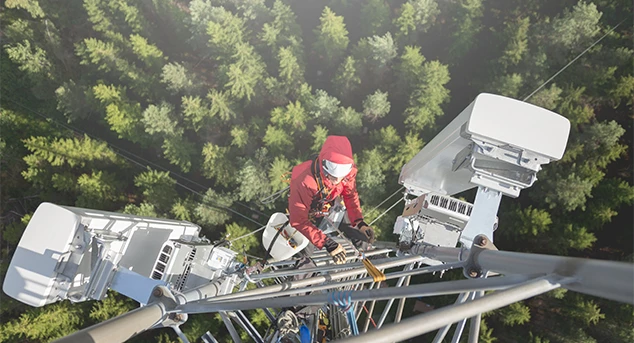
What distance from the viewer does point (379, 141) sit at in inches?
614

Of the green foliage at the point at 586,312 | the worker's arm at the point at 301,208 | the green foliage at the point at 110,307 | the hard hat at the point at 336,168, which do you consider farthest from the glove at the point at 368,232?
the green foliage at the point at 110,307

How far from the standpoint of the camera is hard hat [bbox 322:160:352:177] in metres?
5.17

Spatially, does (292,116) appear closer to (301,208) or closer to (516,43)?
(516,43)

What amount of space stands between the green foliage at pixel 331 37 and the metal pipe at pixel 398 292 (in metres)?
15.7

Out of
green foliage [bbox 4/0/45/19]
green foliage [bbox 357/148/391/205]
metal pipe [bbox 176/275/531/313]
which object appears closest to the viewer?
metal pipe [bbox 176/275/531/313]

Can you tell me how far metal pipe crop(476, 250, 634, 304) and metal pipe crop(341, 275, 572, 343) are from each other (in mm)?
77

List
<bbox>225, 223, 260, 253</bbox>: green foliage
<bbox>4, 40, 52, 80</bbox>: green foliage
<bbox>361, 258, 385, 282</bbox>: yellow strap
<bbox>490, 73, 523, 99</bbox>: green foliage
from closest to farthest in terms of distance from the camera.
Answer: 1. <bbox>361, 258, 385, 282</bbox>: yellow strap
2. <bbox>490, 73, 523, 99</bbox>: green foliage
3. <bbox>225, 223, 260, 253</bbox>: green foliage
4. <bbox>4, 40, 52, 80</bbox>: green foliage

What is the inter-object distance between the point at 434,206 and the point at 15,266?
16.5ft

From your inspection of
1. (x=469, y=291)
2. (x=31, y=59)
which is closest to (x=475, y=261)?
(x=469, y=291)

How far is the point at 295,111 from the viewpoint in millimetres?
15602

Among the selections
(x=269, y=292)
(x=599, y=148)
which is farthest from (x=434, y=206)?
(x=599, y=148)

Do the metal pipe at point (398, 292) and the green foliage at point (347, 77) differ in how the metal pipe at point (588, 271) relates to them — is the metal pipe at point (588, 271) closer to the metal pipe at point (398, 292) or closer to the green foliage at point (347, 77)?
the metal pipe at point (398, 292)

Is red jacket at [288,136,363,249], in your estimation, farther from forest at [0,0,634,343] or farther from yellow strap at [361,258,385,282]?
forest at [0,0,634,343]

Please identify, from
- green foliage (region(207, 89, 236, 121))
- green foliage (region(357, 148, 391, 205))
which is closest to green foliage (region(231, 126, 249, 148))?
green foliage (region(207, 89, 236, 121))
